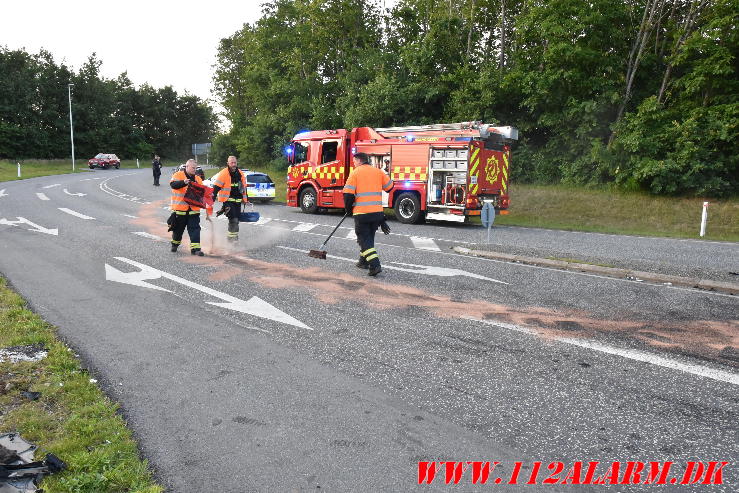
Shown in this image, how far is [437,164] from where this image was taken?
16.6m

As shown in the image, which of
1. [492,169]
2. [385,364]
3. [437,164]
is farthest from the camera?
[492,169]

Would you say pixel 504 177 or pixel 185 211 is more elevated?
pixel 504 177

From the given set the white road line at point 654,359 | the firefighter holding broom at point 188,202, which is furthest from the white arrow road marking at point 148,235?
the white road line at point 654,359

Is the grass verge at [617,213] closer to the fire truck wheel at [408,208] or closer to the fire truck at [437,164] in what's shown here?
the fire truck at [437,164]

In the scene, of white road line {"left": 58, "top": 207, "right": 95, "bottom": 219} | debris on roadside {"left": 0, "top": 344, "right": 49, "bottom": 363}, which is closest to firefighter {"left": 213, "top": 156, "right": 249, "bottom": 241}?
debris on roadside {"left": 0, "top": 344, "right": 49, "bottom": 363}

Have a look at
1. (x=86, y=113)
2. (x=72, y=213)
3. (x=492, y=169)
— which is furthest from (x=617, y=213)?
(x=86, y=113)

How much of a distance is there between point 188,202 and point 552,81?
1950 cm

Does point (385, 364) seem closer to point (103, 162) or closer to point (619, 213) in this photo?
point (619, 213)

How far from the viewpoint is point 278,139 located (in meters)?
36.9

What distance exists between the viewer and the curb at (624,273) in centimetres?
783

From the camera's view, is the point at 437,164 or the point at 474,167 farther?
the point at 437,164

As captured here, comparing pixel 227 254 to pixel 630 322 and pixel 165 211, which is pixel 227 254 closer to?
pixel 630 322

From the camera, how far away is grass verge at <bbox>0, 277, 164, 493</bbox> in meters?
2.79

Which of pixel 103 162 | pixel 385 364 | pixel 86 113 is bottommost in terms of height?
pixel 385 364
